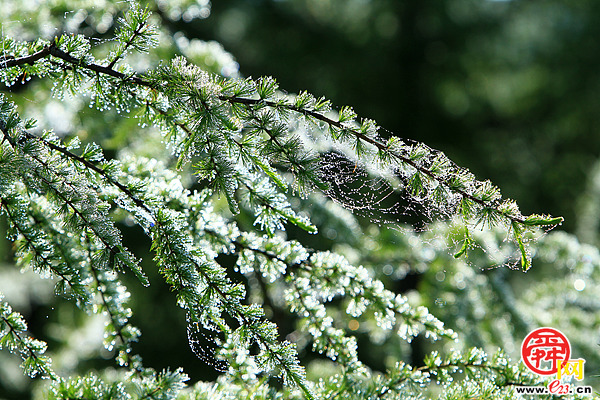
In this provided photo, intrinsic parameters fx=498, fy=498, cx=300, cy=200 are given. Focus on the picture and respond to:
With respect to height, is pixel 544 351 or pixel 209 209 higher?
pixel 544 351

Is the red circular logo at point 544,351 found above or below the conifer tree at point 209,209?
above

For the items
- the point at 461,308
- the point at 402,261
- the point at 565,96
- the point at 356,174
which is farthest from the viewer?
the point at 565,96

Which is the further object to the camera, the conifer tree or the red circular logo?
the red circular logo

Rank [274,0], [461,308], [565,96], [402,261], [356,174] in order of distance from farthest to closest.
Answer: [565,96] → [274,0] → [402,261] → [461,308] → [356,174]

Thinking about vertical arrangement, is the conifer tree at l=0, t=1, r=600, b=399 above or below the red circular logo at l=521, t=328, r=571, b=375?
below

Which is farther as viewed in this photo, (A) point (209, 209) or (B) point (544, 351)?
(B) point (544, 351)

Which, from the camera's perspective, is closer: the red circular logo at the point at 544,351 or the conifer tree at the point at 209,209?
the conifer tree at the point at 209,209

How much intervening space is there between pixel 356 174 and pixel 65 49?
370mm

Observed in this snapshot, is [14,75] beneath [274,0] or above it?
beneath

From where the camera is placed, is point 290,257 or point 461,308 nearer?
point 290,257

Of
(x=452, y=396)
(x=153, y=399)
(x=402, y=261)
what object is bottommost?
(x=153, y=399)

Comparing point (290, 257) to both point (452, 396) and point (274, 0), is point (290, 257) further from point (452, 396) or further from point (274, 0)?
point (274, 0)

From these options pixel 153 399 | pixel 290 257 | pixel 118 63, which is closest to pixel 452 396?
pixel 290 257

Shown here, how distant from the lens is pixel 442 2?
432 centimetres
